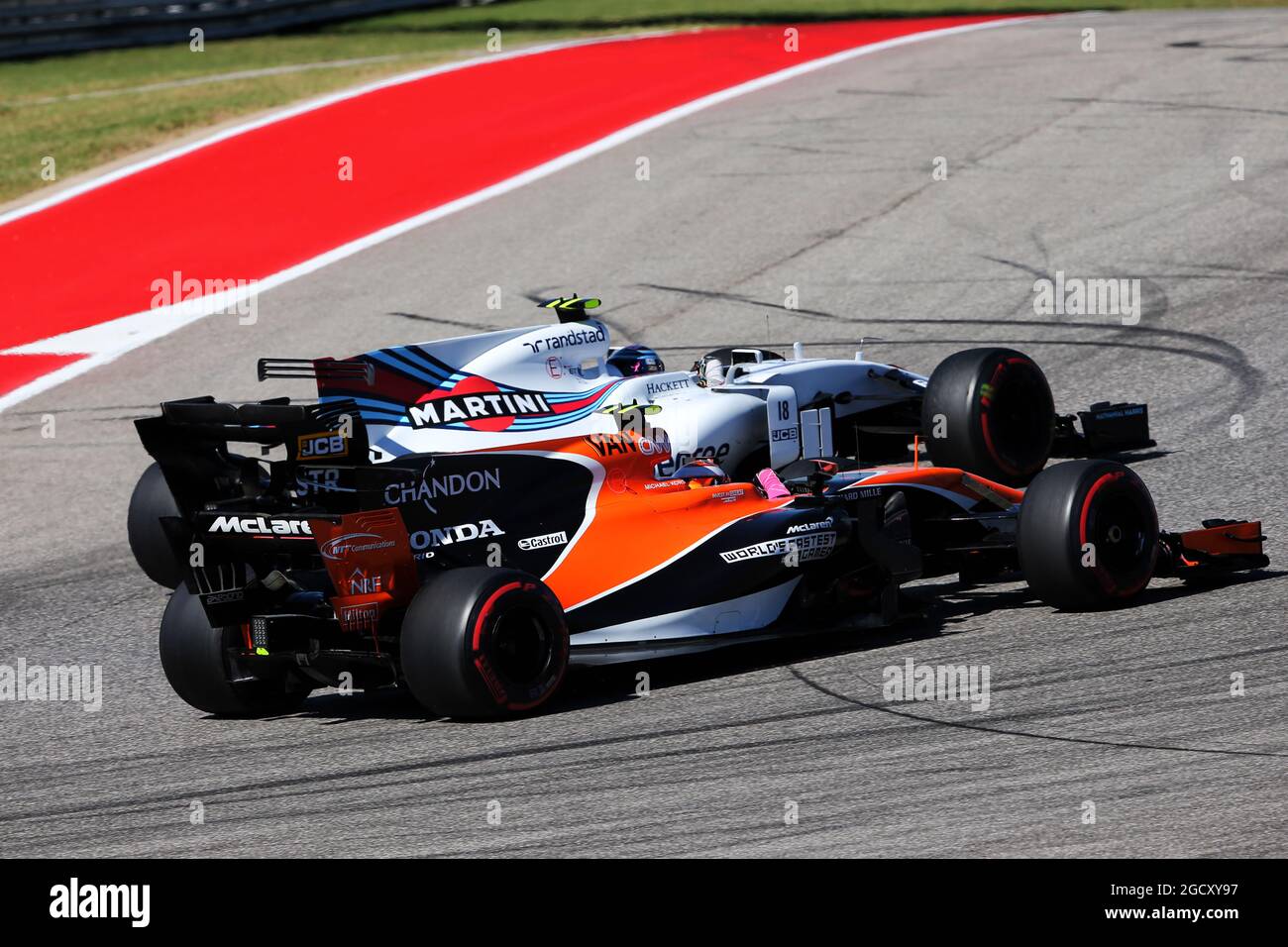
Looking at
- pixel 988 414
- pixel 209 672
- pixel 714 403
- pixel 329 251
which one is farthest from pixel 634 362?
pixel 329 251

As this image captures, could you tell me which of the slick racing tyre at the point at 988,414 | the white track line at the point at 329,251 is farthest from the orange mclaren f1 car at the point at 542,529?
the white track line at the point at 329,251

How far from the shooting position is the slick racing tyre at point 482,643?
751cm

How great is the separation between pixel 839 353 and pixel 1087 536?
6414 millimetres

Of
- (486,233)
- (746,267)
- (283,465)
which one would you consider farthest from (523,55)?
(283,465)

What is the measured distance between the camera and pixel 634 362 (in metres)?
10.7

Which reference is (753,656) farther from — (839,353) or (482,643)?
(839,353)

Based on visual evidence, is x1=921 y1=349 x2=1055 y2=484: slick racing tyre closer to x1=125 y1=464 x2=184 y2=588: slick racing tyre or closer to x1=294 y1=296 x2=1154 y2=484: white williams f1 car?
x1=294 y1=296 x2=1154 y2=484: white williams f1 car

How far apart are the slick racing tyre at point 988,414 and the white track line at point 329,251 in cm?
790
